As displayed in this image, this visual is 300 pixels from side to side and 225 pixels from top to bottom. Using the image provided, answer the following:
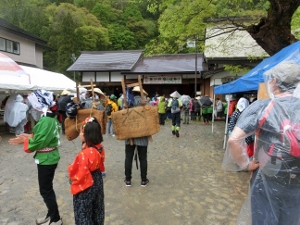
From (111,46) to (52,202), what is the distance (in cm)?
3304

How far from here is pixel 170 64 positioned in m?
19.9

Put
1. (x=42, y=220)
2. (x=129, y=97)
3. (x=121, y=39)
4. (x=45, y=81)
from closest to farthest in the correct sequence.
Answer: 1. (x=42, y=220)
2. (x=129, y=97)
3. (x=45, y=81)
4. (x=121, y=39)

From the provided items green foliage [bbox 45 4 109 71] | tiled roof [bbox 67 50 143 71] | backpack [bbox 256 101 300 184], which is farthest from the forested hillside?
backpack [bbox 256 101 300 184]

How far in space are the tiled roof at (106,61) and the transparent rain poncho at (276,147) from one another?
1786 cm

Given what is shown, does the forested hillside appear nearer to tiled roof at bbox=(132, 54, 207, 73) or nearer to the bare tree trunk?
the bare tree trunk

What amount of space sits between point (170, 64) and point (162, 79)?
1602mm

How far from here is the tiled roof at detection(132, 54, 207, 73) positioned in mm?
18828

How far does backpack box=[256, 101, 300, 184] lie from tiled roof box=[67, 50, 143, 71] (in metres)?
18.0

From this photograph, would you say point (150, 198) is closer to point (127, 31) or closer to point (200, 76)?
point (200, 76)

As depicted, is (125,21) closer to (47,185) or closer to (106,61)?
(106,61)

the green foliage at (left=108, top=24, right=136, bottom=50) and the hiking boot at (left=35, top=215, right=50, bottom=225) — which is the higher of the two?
the green foliage at (left=108, top=24, right=136, bottom=50)

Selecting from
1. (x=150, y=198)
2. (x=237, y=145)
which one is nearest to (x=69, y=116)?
(x=150, y=198)

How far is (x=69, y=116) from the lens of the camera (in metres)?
3.61

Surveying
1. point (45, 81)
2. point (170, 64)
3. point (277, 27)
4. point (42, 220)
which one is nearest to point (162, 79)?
point (170, 64)
